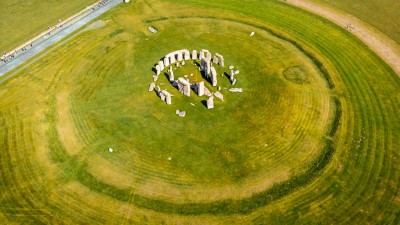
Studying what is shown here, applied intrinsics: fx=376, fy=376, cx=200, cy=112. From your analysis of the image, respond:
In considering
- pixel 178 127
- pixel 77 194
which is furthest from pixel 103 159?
pixel 178 127

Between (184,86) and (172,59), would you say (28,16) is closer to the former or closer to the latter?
(172,59)

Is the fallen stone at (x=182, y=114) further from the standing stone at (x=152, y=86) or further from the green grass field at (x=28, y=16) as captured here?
the green grass field at (x=28, y=16)

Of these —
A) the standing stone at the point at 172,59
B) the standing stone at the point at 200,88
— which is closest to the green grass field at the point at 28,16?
the standing stone at the point at 172,59

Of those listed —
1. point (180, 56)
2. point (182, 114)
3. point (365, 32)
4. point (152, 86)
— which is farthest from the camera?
point (365, 32)

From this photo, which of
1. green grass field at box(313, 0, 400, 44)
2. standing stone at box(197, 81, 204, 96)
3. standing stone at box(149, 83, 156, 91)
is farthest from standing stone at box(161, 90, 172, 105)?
green grass field at box(313, 0, 400, 44)

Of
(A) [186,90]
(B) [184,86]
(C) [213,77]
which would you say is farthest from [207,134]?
(C) [213,77]
